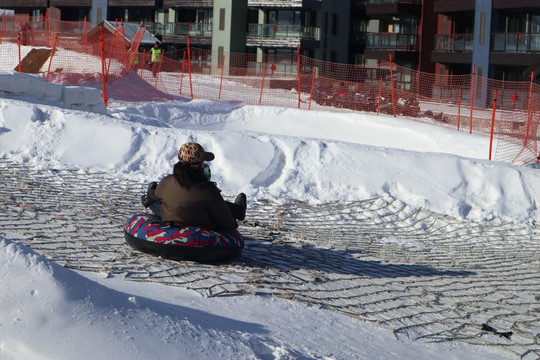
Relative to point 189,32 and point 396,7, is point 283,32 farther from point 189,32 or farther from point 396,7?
point 396,7

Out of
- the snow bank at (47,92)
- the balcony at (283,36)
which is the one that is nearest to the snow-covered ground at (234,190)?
the snow bank at (47,92)

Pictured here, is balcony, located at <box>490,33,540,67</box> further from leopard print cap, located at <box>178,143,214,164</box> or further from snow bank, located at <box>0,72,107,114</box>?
leopard print cap, located at <box>178,143,214,164</box>

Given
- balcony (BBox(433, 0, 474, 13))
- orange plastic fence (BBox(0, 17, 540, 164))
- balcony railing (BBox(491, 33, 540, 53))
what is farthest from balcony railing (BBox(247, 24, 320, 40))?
orange plastic fence (BBox(0, 17, 540, 164))

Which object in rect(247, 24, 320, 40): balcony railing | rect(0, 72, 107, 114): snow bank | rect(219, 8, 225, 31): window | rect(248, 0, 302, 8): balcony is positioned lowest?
rect(0, 72, 107, 114): snow bank

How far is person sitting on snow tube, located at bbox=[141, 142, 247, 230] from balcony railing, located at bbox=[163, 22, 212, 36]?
42416mm

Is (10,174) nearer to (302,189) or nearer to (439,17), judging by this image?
(302,189)

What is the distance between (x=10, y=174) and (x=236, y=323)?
6.58 metres

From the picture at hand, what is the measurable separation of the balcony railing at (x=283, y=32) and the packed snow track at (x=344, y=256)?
3517 cm

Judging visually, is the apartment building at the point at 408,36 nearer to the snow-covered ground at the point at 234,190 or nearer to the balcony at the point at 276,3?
the balcony at the point at 276,3

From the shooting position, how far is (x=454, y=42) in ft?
125

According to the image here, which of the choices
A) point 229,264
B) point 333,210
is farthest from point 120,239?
point 333,210

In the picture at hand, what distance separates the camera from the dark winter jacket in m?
6.61

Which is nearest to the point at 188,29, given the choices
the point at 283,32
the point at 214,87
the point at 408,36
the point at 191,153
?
the point at 283,32

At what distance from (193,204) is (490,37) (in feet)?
104
